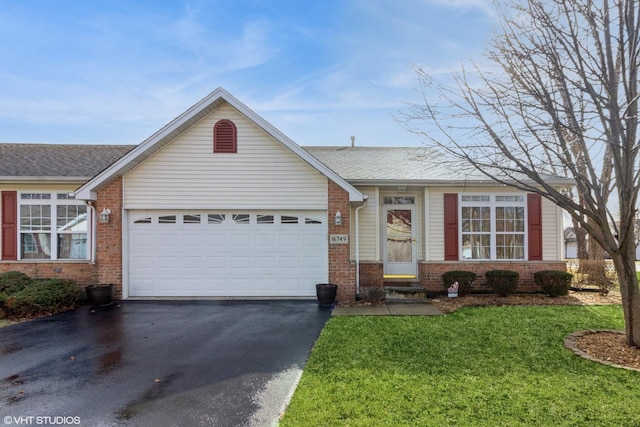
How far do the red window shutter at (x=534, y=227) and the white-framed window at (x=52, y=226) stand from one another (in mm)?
13367

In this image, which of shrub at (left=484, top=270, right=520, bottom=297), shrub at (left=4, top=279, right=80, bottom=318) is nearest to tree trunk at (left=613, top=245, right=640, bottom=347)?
shrub at (left=484, top=270, right=520, bottom=297)

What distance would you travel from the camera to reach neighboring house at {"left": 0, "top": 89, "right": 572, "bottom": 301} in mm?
10570

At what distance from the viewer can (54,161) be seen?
1243 centimetres

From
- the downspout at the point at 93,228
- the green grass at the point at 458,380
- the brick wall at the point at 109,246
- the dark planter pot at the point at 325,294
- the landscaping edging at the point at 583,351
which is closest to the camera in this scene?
the green grass at the point at 458,380

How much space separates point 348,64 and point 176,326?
944 centimetres

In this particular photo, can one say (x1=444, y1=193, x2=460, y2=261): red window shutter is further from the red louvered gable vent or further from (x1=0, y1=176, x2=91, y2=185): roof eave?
(x1=0, y1=176, x2=91, y2=185): roof eave

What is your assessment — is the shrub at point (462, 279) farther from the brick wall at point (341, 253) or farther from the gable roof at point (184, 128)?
the gable roof at point (184, 128)

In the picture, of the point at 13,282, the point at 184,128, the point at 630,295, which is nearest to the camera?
the point at 630,295

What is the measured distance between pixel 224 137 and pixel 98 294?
5408 mm

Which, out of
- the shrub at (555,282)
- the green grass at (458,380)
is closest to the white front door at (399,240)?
the shrub at (555,282)

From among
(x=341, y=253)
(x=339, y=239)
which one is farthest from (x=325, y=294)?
(x=339, y=239)

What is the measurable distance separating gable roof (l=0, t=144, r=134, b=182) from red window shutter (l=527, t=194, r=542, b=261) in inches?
522

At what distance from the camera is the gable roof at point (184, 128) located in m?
10.2

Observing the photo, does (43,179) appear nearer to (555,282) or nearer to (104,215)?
(104,215)
